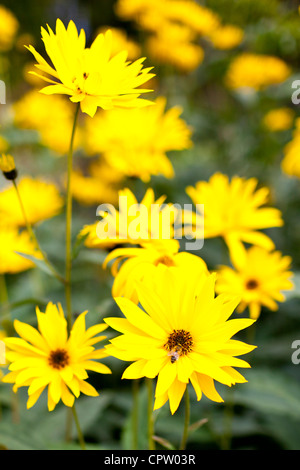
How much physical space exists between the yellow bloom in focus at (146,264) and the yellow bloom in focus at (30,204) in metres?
0.60

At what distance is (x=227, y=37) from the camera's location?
5.71 feet

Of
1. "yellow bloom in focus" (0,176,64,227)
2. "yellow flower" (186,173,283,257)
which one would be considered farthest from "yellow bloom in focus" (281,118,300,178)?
"yellow bloom in focus" (0,176,64,227)

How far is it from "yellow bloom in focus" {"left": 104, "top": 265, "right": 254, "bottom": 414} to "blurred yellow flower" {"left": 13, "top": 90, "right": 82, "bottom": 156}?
1284 millimetres

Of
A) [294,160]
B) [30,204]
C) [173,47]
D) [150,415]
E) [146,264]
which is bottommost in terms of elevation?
[150,415]

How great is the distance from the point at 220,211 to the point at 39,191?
0.57 m

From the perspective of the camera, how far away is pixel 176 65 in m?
1.70

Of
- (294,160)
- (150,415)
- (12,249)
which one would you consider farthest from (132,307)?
(294,160)

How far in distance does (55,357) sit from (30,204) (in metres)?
0.69

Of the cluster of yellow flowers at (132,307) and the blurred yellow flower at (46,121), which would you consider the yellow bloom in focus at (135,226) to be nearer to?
the cluster of yellow flowers at (132,307)

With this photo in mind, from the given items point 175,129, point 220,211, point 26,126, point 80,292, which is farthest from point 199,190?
point 26,126

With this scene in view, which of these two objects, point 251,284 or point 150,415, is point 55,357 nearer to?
point 150,415

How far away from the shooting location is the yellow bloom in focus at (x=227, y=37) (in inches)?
67.9

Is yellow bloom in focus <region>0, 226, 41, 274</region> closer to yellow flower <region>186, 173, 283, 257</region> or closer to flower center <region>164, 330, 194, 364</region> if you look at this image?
yellow flower <region>186, 173, 283, 257</region>
